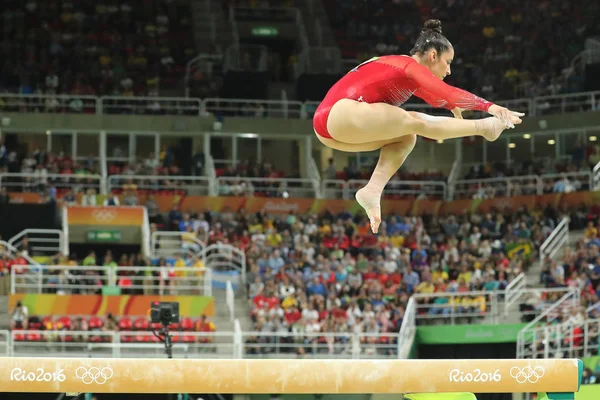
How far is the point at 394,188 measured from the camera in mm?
27312

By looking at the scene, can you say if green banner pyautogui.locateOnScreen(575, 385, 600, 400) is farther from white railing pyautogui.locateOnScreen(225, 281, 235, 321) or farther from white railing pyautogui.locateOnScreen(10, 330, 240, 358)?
white railing pyautogui.locateOnScreen(225, 281, 235, 321)

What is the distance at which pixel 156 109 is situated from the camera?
27.6m

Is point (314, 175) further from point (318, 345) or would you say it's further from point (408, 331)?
point (318, 345)

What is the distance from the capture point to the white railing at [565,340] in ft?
59.6

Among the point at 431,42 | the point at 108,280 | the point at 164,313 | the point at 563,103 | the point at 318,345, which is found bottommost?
the point at 318,345

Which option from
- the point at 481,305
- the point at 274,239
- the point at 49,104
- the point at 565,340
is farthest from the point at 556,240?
the point at 49,104

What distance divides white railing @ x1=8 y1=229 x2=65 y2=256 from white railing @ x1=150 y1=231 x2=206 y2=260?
1956mm

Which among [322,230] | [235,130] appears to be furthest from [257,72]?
[322,230]

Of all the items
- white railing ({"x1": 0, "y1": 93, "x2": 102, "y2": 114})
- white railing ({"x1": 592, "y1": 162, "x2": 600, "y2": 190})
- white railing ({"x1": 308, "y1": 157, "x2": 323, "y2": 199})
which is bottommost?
white railing ({"x1": 592, "y1": 162, "x2": 600, "y2": 190})

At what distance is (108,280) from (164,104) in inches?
370

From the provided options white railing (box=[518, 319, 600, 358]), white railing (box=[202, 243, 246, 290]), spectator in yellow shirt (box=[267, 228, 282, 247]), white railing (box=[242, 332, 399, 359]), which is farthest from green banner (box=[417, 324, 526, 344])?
spectator in yellow shirt (box=[267, 228, 282, 247])

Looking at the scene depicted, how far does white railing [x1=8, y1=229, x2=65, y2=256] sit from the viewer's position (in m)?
21.8

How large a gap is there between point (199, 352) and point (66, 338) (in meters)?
2.31

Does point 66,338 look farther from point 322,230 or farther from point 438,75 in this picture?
point 438,75
